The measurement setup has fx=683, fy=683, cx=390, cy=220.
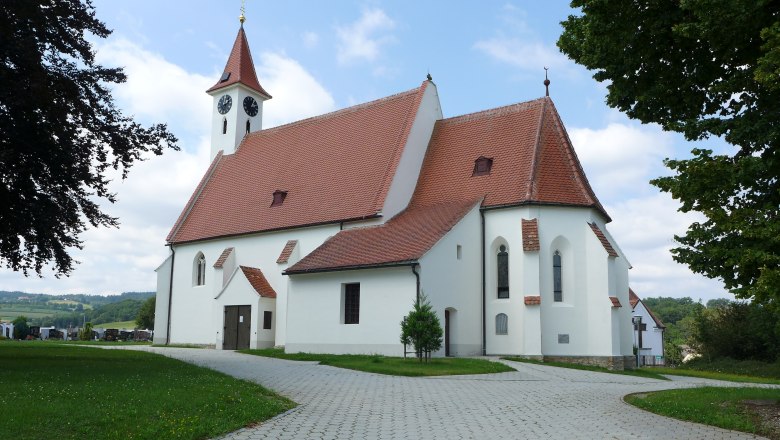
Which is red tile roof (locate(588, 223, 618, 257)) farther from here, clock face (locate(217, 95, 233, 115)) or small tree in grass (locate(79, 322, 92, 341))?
small tree in grass (locate(79, 322, 92, 341))

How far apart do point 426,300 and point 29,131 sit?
1438 cm

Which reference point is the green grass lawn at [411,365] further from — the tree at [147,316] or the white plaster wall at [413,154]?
the tree at [147,316]

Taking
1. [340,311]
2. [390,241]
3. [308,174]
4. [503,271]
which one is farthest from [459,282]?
[308,174]

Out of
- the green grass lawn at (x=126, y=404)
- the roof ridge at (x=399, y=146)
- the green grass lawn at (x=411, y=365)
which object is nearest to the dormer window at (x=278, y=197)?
the roof ridge at (x=399, y=146)

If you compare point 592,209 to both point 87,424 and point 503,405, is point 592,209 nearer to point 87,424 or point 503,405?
point 503,405

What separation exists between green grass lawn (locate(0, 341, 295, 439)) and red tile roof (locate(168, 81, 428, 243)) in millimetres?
15491

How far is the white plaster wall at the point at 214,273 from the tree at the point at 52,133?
1362 centimetres

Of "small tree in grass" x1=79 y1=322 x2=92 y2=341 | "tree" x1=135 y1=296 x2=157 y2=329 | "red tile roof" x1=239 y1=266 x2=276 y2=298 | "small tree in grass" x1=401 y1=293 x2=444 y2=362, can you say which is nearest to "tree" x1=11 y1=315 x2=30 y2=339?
"small tree in grass" x1=79 y1=322 x2=92 y2=341

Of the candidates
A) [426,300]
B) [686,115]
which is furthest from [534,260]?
[686,115]

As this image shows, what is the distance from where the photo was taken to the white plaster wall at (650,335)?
63.6 metres

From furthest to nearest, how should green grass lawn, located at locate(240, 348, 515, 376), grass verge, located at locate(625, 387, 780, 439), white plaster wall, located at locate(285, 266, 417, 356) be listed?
white plaster wall, located at locate(285, 266, 417, 356) → green grass lawn, located at locate(240, 348, 515, 376) → grass verge, located at locate(625, 387, 780, 439)

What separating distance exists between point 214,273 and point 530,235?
16.4m

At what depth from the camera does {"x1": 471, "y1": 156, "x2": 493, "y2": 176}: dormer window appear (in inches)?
1120

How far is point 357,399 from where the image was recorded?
12.6 meters
